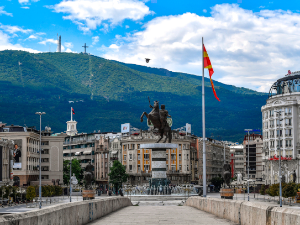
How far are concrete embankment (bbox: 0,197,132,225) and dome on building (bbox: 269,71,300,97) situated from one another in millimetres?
120543

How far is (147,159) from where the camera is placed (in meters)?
154

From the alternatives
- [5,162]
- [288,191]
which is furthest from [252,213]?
[5,162]

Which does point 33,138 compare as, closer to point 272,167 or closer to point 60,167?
point 60,167

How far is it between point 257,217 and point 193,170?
155 metres

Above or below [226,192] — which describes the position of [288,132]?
above

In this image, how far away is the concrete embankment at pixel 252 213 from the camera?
11570 mm

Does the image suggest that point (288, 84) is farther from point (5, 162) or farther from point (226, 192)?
point (226, 192)

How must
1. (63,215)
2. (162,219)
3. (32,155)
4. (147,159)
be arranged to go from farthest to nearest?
(147,159) < (32,155) < (162,219) < (63,215)

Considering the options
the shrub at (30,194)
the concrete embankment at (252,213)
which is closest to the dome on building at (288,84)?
the shrub at (30,194)

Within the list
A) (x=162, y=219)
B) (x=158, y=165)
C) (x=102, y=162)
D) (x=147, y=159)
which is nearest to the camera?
(x=162, y=219)

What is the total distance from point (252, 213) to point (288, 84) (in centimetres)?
13003

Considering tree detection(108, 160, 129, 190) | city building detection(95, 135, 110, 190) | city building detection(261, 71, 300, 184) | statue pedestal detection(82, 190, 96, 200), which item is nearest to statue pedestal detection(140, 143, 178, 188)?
statue pedestal detection(82, 190, 96, 200)

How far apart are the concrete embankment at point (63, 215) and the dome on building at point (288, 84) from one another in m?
121

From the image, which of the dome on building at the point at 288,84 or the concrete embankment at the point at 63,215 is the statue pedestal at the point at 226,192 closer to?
the concrete embankment at the point at 63,215
